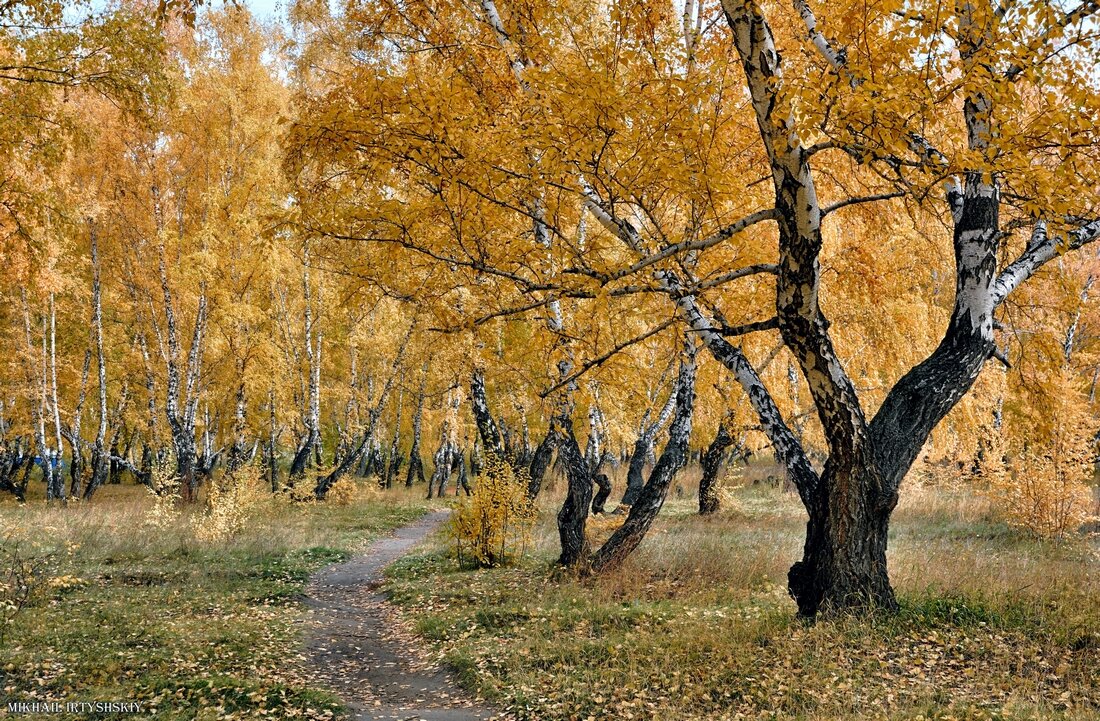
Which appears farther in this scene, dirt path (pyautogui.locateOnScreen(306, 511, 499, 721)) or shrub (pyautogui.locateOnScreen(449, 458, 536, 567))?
shrub (pyautogui.locateOnScreen(449, 458, 536, 567))

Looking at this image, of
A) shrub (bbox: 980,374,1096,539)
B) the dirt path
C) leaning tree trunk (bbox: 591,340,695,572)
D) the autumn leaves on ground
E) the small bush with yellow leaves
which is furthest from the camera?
the small bush with yellow leaves

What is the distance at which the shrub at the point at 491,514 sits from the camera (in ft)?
34.9

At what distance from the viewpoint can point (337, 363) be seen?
1201 inches

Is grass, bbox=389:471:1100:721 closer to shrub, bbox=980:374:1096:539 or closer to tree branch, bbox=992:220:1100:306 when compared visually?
shrub, bbox=980:374:1096:539

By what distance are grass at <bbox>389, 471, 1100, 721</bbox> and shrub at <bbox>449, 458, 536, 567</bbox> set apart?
67 cm

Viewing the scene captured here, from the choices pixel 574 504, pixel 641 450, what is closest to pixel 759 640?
pixel 574 504

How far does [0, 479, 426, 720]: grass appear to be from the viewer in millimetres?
5344

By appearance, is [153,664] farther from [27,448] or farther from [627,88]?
[27,448]

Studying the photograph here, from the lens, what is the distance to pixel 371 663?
6.92 meters

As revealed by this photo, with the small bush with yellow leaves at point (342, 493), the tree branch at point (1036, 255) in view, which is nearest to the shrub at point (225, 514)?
the small bush with yellow leaves at point (342, 493)

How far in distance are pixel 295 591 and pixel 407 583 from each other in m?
1.55

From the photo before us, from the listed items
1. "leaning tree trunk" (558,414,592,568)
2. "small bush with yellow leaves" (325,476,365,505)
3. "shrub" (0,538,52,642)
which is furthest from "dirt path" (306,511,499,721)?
"small bush with yellow leaves" (325,476,365,505)

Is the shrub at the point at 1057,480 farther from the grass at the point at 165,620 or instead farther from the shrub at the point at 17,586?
the shrub at the point at 17,586

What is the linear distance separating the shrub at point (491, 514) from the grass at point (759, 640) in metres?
0.67
